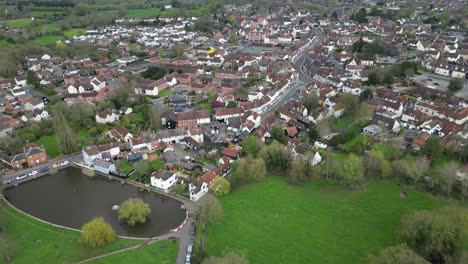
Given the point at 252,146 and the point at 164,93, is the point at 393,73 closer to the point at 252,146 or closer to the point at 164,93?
the point at 252,146

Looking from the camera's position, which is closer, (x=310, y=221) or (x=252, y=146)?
(x=310, y=221)

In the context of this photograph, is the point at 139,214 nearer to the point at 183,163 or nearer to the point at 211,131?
the point at 183,163

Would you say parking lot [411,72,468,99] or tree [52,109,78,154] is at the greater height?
parking lot [411,72,468,99]

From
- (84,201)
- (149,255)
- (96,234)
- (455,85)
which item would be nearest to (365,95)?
(455,85)

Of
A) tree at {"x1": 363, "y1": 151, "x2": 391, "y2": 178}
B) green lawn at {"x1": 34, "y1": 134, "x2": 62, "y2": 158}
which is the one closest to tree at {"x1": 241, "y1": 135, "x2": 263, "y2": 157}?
tree at {"x1": 363, "y1": 151, "x2": 391, "y2": 178}

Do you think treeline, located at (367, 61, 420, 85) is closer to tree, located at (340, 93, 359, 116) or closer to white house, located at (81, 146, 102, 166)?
tree, located at (340, 93, 359, 116)

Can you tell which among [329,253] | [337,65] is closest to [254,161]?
[329,253]
